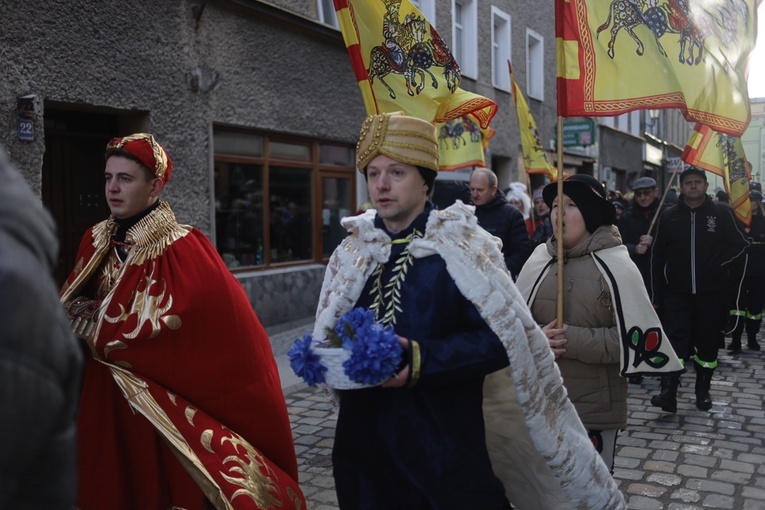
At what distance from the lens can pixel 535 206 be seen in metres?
10.2

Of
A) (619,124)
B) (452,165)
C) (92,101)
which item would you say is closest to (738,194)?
(452,165)

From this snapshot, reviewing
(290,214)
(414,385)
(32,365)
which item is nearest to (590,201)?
(414,385)

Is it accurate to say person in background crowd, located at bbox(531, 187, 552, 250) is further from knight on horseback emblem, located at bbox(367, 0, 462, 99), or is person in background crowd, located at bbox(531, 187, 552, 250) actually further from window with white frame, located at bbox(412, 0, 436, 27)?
window with white frame, located at bbox(412, 0, 436, 27)

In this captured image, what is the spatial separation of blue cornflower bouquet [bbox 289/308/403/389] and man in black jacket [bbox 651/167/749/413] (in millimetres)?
4968

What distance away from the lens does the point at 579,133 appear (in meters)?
20.3

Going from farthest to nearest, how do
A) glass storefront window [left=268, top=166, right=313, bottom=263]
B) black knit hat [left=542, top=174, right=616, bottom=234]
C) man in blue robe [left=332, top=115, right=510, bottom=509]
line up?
glass storefront window [left=268, top=166, right=313, bottom=263]
black knit hat [left=542, top=174, right=616, bottom=234]
man in blue robe [left=332, top=115, right=510, bottom=509]

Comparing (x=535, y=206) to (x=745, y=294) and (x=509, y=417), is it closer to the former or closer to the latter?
(x=745, y=294)

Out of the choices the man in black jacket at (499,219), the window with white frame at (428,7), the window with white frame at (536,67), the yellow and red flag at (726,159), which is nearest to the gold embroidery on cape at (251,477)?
the man in black jacket at (499,219)

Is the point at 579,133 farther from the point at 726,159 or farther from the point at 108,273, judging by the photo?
the point at 108,273

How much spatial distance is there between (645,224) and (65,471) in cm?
782

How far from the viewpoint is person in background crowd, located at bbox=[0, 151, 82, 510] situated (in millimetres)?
969

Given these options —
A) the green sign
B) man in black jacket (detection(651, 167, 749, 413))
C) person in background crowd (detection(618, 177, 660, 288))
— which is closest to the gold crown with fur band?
man in black jacket (detection(651, 167, 749, 413))

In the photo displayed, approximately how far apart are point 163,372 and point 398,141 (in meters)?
1.54

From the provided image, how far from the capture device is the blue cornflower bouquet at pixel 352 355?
2.17 metres
